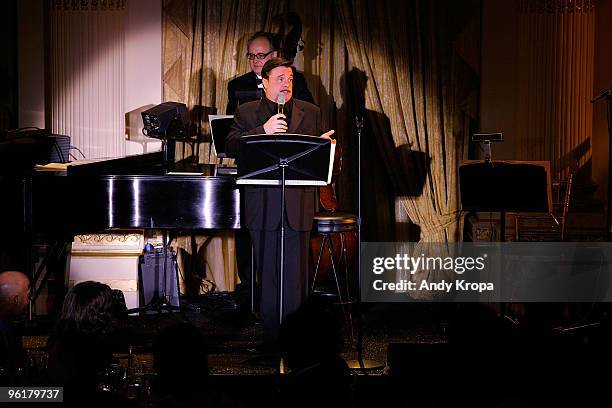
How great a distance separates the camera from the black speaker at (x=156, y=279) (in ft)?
22.9

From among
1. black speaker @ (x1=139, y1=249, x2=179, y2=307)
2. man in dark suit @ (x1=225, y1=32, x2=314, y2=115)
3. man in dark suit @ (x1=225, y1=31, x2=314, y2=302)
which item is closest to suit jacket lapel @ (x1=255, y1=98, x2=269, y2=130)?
man in dark suit @ (x1=225, y1=32, x2=314, y2=115)

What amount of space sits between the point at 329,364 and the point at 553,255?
4.26m

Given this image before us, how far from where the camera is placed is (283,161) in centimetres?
465

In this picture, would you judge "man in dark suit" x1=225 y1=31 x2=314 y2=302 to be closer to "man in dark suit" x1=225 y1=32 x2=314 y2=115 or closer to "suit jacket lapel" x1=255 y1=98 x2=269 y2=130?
"man in dark suit" x1=225 y1=32 x2=314 y2=115

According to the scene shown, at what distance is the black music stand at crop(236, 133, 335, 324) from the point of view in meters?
4.62

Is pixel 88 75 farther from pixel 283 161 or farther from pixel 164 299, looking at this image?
pixel 283 161

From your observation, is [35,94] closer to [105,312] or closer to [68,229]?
[68,229]

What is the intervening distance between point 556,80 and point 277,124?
3.26 meters

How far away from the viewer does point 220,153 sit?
649 centimetres

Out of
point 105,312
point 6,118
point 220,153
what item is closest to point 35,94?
point 6,118

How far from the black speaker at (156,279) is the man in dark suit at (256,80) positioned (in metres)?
1.32

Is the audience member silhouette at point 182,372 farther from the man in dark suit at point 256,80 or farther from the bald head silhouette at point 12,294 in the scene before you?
the man in dark suit at point 256,80

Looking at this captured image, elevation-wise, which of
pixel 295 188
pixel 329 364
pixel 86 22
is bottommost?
pixel 329 364

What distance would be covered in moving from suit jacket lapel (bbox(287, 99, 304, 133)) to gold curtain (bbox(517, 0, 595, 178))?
2.66 m
